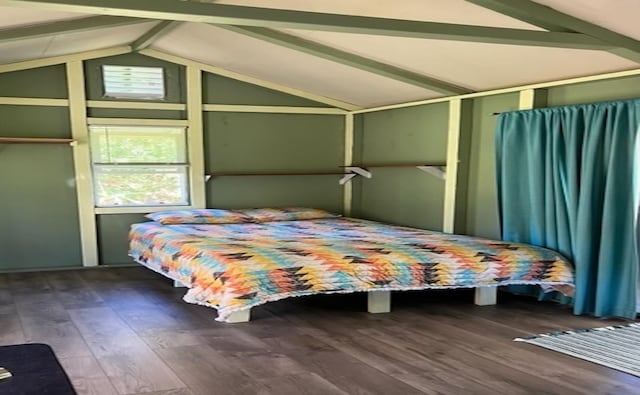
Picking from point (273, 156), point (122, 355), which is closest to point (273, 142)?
point (273, 156)

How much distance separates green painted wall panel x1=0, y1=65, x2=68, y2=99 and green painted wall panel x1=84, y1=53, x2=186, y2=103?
239 mm

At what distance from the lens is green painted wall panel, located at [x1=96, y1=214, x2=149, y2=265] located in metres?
5.64

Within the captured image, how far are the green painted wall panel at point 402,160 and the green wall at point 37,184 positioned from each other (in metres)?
3.19

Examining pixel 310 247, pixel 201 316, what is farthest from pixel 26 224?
pixel 310 247

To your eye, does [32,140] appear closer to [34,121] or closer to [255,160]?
[34,121]

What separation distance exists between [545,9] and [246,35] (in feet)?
7.68

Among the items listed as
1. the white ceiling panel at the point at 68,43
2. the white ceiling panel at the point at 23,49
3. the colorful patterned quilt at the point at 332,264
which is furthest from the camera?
the white ceiling panel at the point at 68,43

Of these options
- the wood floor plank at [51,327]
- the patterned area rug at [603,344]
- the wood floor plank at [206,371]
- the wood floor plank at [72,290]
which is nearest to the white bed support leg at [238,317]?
the wood floor plank at [206,371]

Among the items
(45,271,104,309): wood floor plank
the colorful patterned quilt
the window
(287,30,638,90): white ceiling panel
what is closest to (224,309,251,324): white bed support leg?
the colorful patterned quilt

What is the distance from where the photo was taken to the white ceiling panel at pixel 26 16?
3416 millimetres

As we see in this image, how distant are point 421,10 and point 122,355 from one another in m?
2.63

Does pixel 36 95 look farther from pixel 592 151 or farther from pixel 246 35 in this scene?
pixel 592 151

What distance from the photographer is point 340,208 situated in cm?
662

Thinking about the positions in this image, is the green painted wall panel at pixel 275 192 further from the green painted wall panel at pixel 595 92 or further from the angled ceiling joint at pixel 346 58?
the green painted wall panel at pixel 595 92
